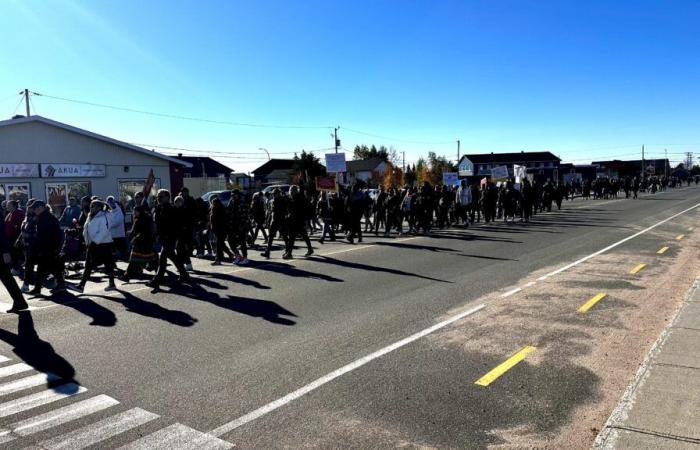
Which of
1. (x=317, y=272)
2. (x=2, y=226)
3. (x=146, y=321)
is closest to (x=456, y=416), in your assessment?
(x=146, y=321)

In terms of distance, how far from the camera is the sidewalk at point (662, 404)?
141 inches

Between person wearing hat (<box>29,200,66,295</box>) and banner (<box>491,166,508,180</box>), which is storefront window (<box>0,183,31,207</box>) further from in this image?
banner (<box>491,166,508,180</box>)

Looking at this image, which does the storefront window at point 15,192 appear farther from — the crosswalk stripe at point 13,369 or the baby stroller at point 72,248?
the crosswalk stripe at point 13,369

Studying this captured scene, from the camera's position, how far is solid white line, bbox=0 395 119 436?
4.13 m

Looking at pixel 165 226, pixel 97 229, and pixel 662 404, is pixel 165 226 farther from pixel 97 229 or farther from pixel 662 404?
pixel 662 404

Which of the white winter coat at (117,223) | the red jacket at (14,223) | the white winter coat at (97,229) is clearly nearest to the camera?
the white winter coat at (97,229)

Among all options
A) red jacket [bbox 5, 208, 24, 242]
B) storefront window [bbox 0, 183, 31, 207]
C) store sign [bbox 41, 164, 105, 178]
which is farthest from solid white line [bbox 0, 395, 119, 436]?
store sign [bbox 41, 164, 105, 178]

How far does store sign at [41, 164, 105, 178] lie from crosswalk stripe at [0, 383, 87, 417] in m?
19.1

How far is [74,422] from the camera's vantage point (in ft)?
13.9

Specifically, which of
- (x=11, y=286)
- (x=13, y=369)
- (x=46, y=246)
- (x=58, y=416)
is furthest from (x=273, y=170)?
(x=58, y=416)

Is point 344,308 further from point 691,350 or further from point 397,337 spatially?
point 691,350

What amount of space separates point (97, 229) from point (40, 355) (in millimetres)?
4197

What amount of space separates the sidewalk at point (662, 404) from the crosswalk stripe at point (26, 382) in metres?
4.97

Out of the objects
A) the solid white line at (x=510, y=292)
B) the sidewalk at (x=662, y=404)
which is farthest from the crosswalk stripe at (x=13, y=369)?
the solid white line at (x=510, y=292)
